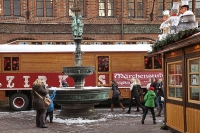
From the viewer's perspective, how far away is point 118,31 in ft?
97.7

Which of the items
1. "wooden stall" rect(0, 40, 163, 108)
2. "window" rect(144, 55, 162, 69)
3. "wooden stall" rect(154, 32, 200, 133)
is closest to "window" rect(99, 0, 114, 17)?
"wooden stall" rect(0, 40, 163, 108)

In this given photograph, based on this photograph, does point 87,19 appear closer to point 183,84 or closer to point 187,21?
point 187,21

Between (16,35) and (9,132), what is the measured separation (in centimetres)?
1740

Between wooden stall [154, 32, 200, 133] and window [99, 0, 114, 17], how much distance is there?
60.8 ft

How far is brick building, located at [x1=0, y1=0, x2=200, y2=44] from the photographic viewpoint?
28.5m

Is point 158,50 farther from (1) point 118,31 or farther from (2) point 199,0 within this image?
(2) point 199,0

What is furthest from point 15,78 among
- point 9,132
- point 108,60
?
point 9,132

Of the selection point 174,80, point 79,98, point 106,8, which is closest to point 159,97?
point 79,98

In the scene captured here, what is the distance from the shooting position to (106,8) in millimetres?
29875

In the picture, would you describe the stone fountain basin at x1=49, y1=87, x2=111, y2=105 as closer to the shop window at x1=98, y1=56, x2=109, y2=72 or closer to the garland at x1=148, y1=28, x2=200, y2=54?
the garland at x1=148, y1=28, x2=200, y2=54

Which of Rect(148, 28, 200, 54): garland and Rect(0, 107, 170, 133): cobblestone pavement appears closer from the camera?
Rect(148, 28, 200, 54): garland

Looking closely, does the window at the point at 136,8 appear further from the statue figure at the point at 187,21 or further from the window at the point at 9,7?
the statue figure at the point at 187,21

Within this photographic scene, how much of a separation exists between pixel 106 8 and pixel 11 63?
13.0 meters

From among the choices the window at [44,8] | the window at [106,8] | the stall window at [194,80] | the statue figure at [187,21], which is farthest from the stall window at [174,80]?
the window at [44,8]
